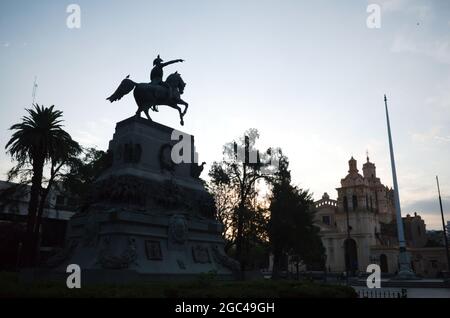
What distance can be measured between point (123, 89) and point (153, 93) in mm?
1675

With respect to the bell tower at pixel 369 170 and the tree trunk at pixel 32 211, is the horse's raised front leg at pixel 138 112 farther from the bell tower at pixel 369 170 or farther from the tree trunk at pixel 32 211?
the bell tower at pixel 369 170

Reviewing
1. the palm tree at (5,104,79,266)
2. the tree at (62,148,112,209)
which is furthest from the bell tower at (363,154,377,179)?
the palm tree at (5,104,79,266)

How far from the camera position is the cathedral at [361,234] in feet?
233

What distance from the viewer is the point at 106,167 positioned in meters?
21.2

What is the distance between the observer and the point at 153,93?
2175cm

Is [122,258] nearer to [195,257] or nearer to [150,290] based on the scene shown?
[195,257]

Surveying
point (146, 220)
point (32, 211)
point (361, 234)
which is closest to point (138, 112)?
point (146, 220)

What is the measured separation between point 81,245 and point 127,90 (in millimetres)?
8485

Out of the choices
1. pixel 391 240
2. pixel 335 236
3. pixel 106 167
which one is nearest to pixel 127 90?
pixel 106 167

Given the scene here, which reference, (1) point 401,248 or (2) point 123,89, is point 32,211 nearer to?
(2) point 123,89

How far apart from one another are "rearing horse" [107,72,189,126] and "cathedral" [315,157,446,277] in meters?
52.1

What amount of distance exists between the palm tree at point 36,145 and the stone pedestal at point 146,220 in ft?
36.8

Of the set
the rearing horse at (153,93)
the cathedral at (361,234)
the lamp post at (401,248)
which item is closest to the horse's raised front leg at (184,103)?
the rearing horse at (153,93)

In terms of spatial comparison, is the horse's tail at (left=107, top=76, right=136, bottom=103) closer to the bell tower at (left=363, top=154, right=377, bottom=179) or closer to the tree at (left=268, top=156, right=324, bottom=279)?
the tree at (left=268, top=156, right=324, bottom=279)
